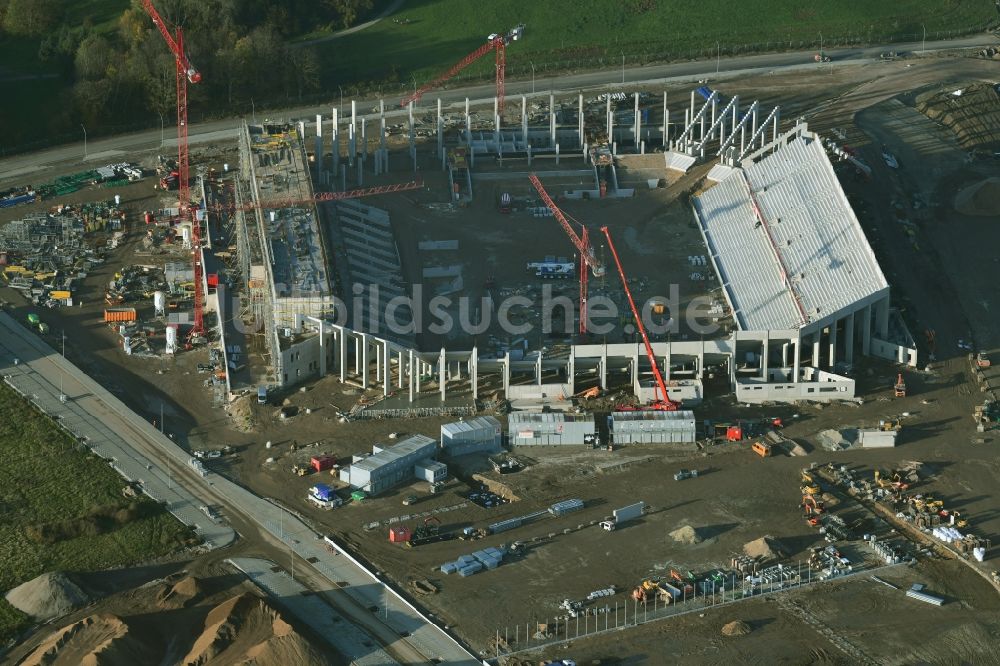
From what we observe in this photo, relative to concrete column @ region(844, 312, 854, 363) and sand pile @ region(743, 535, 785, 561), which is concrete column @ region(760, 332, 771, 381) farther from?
sand pile @ region(743, 535, 785, 561)

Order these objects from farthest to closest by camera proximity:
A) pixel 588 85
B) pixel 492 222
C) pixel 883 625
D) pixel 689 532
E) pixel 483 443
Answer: pixel 588 85, pixel 492 222, pixel 483 443, pixel 689 532, pixel 883 625

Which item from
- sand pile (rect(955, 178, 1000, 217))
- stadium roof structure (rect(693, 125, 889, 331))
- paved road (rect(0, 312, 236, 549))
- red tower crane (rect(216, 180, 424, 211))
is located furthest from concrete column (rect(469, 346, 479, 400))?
sand pile (rect(955, 178, 1000, 217))

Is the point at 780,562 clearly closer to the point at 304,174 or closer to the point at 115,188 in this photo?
the point at 304,174

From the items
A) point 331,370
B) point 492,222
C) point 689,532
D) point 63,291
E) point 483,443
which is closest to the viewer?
point 689,532

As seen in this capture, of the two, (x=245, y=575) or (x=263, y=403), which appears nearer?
(x=245, y=575)

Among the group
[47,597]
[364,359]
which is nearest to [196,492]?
[47,597]

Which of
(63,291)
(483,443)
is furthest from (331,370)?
(63,291)

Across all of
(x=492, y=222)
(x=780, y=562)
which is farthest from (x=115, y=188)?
(x=780, y=562)

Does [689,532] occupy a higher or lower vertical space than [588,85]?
lower
